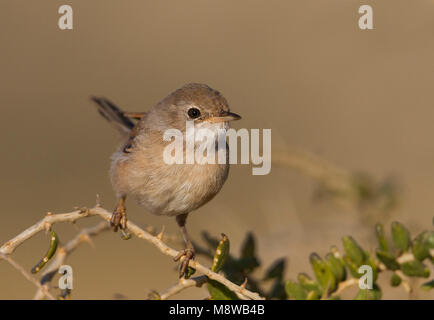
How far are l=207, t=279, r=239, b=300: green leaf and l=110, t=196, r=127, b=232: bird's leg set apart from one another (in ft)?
2.29

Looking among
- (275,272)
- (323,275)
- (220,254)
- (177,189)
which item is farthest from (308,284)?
(177,189)

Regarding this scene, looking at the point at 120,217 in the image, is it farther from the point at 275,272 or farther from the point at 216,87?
the point at 216,87

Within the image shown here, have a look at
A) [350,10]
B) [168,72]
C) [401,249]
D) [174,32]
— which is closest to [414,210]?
[401,249]

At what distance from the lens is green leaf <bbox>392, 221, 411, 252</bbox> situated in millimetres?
2820

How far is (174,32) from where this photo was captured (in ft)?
36.3

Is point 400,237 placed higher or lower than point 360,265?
higher

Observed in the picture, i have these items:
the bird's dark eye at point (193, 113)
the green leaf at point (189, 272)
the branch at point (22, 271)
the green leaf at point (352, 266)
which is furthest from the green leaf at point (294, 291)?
the bird's dark eye at point (193, 113)

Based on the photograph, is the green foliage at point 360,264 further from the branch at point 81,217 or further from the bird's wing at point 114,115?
the bird's wing at point 114,115

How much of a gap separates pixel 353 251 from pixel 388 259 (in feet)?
0.55

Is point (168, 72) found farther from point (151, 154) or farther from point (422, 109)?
point (151, 154)

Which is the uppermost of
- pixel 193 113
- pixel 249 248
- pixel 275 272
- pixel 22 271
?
pixel 193 113

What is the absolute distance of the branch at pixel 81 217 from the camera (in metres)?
2.31

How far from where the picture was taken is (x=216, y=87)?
9.07m
